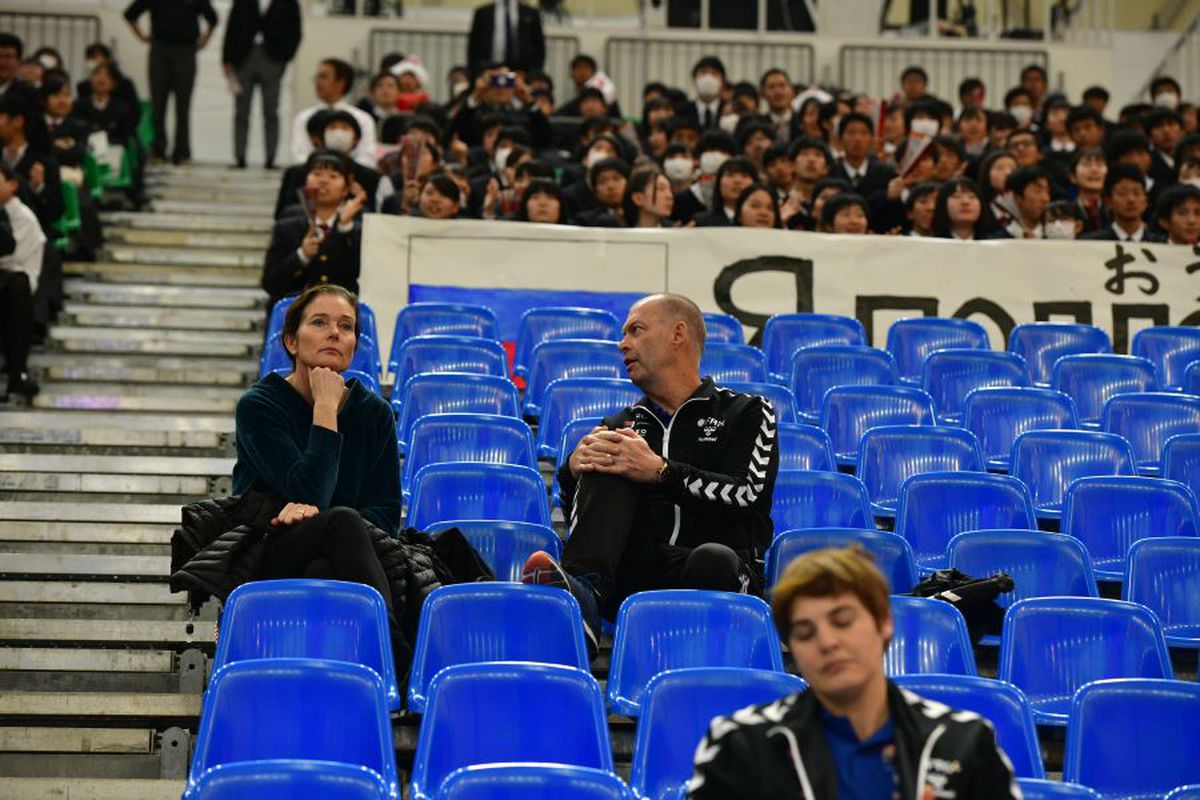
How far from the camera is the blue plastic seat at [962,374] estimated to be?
852 cm

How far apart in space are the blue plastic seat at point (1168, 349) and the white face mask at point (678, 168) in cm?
334

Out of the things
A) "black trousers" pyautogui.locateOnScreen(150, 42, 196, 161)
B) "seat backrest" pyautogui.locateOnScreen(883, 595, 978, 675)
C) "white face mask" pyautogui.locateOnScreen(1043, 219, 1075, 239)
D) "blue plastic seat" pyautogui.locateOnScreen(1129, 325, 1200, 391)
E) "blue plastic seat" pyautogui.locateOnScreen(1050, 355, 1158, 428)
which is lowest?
"seat backrest" pyautogui.locateOnScreen(883, 595, 978, 675)

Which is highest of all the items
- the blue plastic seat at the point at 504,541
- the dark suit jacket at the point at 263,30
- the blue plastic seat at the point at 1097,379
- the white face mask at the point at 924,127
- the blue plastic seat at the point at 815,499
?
the dark suit jacket at the point at 263,30

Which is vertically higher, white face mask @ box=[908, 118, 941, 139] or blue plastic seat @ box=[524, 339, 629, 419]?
white face mask @ box=[908, 118, 941, 139]

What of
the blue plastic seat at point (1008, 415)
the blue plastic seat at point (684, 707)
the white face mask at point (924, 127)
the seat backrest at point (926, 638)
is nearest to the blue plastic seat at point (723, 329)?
the blue plastic seat at point (1008, 415)

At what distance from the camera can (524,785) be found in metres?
4.05

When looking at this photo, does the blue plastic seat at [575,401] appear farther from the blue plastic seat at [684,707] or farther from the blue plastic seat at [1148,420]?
the blue plastic seat at [684,707]

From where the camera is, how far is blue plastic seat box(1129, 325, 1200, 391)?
920 cm

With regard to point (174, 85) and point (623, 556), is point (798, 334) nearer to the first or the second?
point (623, 556)

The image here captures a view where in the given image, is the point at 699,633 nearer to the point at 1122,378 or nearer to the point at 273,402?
the point at 273,402

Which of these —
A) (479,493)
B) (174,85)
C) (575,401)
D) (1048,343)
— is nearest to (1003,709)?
(479,493)

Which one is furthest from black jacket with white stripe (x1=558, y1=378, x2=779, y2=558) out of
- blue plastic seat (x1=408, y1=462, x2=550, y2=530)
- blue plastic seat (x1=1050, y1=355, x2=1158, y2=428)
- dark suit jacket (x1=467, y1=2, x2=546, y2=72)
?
dark suit jacket (x1=467, y1=2, x2=546, y2=72)

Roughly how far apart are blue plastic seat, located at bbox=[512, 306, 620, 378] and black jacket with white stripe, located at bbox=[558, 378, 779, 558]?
2.63 meters

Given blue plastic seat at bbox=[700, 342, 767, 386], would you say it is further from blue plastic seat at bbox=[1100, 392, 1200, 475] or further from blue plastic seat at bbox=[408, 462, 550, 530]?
blue plastic seat at bbox=[408, 462, 550, 530]
